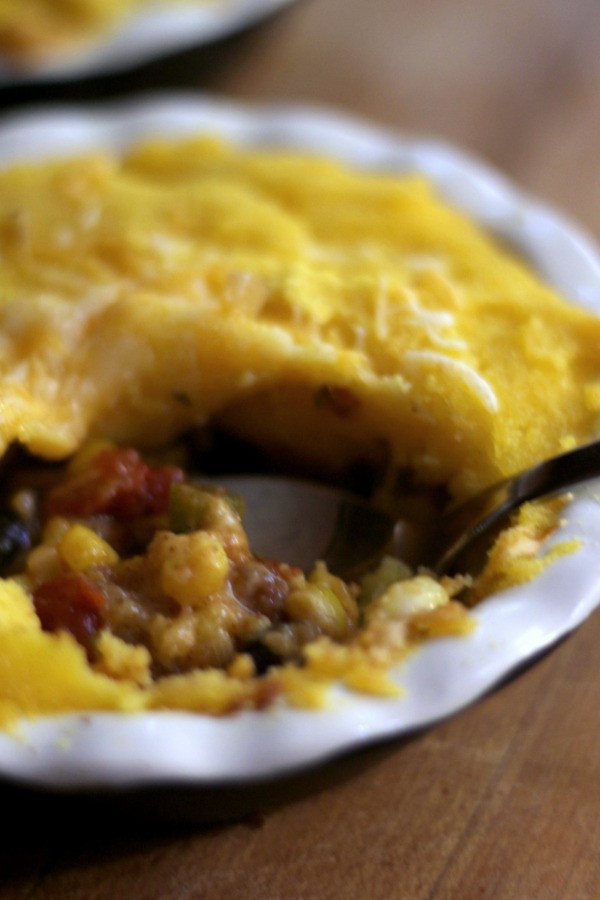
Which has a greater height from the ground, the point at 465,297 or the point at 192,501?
the point at 465,297

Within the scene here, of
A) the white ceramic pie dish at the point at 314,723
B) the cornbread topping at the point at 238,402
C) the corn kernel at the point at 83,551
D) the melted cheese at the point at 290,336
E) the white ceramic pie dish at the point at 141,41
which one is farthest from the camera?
the white ceramic pie dish at the point at 141,41

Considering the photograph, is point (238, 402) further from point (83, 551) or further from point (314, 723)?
point (314, 723)

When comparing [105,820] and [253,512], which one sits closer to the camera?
[105,820]

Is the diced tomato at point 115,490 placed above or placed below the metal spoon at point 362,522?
below

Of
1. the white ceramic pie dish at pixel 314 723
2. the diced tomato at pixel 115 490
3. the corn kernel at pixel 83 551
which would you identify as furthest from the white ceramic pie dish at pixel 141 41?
the white ceramic pie dish at pixel 314 723

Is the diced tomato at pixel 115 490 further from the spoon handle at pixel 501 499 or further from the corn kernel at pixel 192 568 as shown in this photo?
the spoon handle at pixel 501 499

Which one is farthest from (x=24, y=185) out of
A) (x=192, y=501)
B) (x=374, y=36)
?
(x=374, y=36)

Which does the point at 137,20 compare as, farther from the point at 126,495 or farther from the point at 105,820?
the point at 105,820
